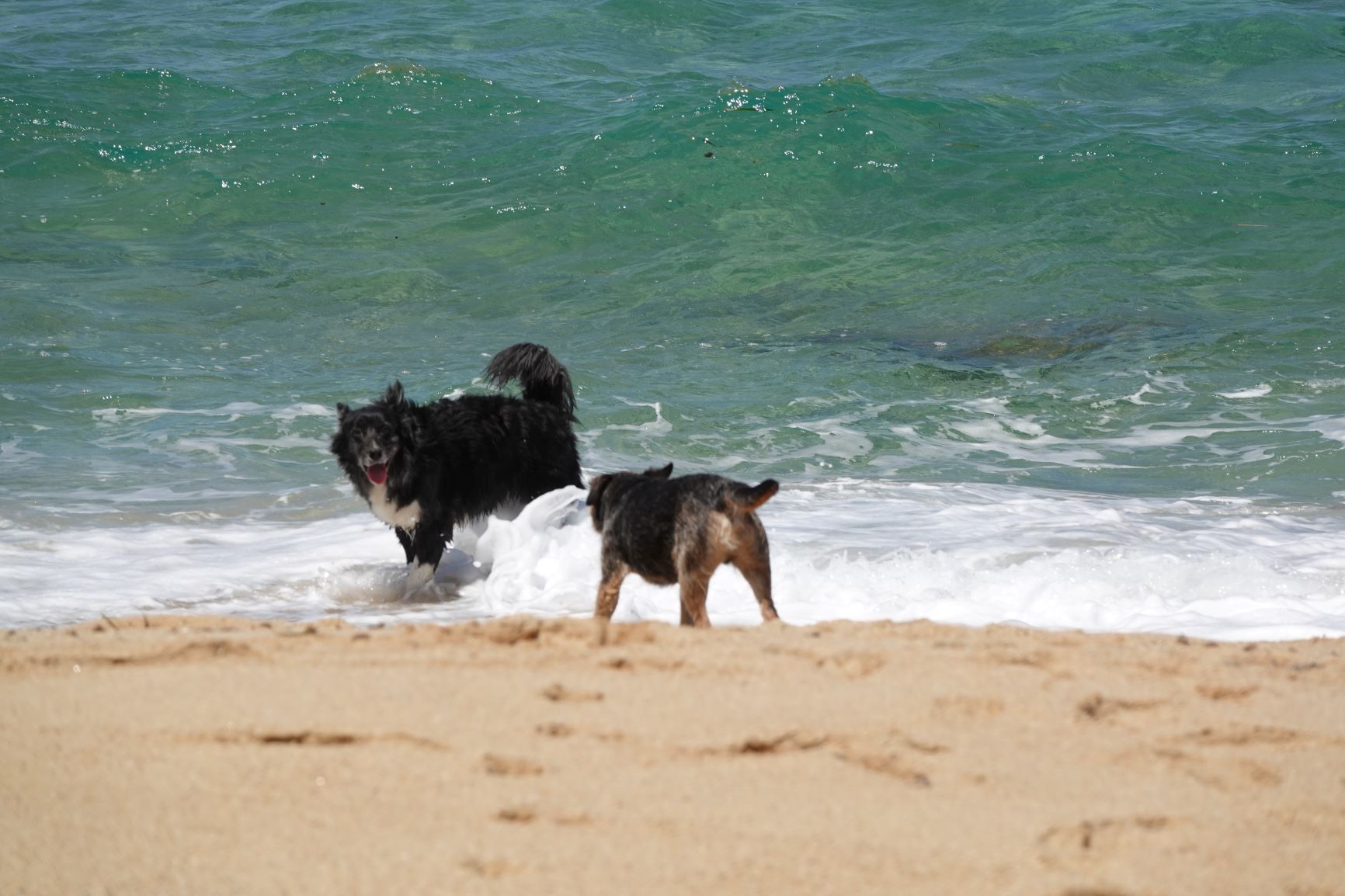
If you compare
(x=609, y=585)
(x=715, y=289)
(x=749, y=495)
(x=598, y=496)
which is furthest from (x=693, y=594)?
(x=715, y=289)

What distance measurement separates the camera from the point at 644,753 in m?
3.42

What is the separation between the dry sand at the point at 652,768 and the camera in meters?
2.83

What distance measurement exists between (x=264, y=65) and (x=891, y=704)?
20.1 meters

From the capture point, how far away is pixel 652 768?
10.9 feet

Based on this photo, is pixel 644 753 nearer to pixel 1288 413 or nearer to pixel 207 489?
pixel 207 489

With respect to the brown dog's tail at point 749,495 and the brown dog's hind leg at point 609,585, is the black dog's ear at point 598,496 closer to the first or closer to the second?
the brown dog's hind leg at point 609,585

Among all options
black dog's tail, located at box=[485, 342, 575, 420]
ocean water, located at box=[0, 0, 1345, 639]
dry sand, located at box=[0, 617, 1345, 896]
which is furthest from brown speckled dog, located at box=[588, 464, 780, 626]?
black dog's tail, located at box=[485, 342, 575, 420]

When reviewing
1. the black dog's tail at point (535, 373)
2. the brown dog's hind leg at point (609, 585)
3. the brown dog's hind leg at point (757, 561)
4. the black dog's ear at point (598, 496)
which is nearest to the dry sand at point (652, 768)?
the brown dog's hind leg at point (757, 561)

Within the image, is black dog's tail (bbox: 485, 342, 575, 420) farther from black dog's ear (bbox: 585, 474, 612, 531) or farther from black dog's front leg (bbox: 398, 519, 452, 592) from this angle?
black dog's ear (bbox: 585, 474, 612, 531)

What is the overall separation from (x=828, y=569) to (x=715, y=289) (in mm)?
8390

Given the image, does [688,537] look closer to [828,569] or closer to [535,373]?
[828,569]

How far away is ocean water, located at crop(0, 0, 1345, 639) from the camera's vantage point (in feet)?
25.5

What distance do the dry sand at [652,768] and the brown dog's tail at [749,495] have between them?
86 cm

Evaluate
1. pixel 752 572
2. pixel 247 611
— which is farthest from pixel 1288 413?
pixel 247 611
